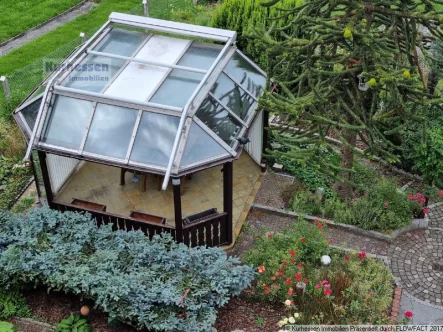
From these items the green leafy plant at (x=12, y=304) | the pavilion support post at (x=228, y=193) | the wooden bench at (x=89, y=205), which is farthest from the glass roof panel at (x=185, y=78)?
the green leafy plant at (x=12, y=304)

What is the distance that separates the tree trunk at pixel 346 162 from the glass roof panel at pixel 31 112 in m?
6.57

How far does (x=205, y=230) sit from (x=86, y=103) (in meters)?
3.46

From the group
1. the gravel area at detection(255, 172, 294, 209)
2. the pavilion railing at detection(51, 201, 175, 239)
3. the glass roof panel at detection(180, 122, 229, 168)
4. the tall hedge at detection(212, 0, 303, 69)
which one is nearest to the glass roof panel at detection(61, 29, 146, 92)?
the glass roof panel at detection(180, 122, 229, 168)

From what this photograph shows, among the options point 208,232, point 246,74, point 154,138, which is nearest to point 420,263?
point 208,232

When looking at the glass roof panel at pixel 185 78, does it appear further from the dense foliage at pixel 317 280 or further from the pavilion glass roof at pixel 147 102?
the dense foliage at pixel 317 280

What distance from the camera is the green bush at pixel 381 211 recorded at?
1209cm

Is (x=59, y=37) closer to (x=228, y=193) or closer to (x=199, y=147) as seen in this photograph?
(x=199, y=147)

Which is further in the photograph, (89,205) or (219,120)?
(89,205)

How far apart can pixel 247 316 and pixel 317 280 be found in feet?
4.76

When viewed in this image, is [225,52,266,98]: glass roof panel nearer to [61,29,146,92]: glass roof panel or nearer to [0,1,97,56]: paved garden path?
[61,29,146,92]: glass roof panel

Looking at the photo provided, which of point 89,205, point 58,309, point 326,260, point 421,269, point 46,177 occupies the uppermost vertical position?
point 46,177

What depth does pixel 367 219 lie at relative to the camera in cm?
1212

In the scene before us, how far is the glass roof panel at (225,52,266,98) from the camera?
1261cm

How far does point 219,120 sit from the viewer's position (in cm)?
1127
